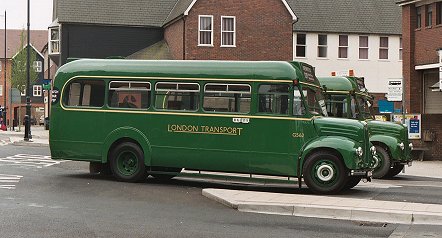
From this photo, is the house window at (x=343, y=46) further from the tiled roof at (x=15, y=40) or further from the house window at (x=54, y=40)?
the tiled roof at (x=15, y=40)

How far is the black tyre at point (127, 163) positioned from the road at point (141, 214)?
1.08ft

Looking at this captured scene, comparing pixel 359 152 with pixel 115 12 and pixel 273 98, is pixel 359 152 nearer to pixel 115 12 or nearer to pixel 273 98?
pixel 273 98

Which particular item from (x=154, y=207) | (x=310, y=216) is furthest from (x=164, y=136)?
(x=310, y=216)

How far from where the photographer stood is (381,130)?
20.6 m

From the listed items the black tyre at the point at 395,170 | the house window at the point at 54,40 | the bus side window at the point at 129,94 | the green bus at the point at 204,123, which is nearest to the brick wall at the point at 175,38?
the house window at the point at 54,40

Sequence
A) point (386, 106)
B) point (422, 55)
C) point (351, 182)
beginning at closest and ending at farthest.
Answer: point (351, 182) < point (386, 106) < point (422, 55)

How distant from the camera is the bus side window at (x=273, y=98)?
15.7m

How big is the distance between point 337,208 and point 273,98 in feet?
14.2

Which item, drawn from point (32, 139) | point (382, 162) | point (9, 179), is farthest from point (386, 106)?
point (32, 139)

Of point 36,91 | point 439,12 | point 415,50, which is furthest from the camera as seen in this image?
point 36,91

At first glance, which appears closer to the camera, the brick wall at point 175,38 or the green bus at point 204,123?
the green bus at point 204,123

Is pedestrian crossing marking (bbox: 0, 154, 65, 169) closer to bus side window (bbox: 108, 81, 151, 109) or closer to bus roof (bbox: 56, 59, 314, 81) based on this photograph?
bus roof (bbox: 56, 59, 314, 81)

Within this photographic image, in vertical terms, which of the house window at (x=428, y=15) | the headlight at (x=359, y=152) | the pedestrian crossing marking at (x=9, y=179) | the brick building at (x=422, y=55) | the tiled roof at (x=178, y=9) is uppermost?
the tiled roof at (x=178, y=9)

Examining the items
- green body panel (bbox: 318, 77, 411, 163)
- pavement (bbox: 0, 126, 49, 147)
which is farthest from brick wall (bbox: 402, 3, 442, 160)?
pavement (bbox: 0, 126, 49, 147)
